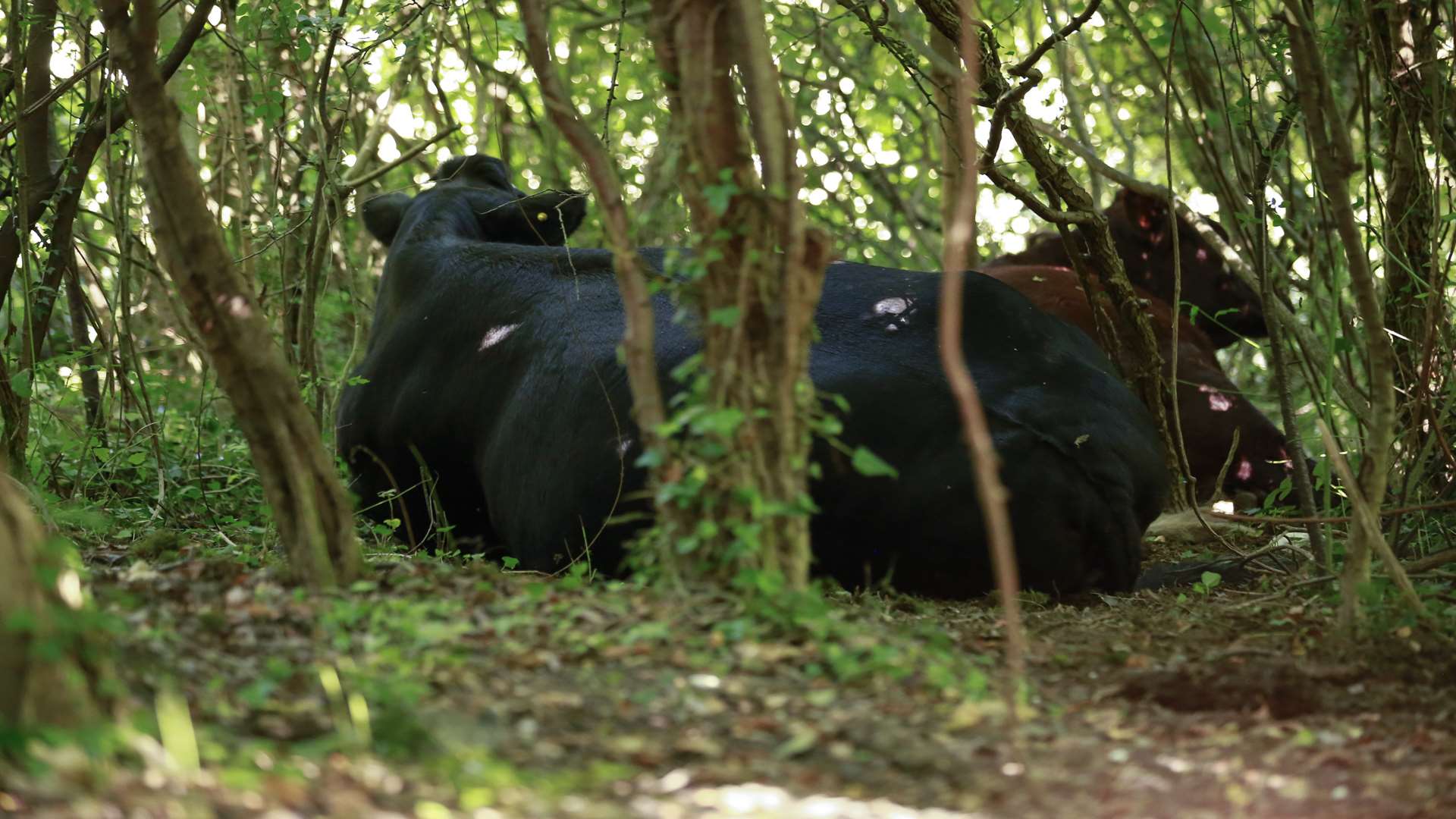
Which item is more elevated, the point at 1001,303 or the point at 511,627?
the point at 1001,303

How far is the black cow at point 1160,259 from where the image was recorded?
7.24 m

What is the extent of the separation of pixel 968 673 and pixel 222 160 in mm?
5330

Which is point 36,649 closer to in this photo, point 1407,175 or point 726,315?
point 726,315

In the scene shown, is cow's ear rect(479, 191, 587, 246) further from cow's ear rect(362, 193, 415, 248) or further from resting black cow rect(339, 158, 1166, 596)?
resting black cow rect(339, 158, 1166, 596)

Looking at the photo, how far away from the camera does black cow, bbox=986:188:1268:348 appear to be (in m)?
7.24

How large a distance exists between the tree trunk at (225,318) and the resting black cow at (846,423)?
1.25 meters

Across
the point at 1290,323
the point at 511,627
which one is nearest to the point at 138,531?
the point at 511,627

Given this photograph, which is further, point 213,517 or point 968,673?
point 213,517

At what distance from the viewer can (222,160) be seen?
274 inches

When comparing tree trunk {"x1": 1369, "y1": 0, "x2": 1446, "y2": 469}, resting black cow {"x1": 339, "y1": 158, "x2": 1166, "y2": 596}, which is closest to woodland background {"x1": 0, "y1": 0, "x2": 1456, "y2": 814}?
tree trunk {"x1": 1369, "y1": 0, "x2": 1446, "y2": 469}

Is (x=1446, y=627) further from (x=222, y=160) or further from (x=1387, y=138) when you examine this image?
(x=222, y=160)

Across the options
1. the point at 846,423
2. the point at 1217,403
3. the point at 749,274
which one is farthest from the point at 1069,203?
the point at 749,274

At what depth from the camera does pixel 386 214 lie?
20.9 ft

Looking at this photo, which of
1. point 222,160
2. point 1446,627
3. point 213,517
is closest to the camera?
point 1446,627
